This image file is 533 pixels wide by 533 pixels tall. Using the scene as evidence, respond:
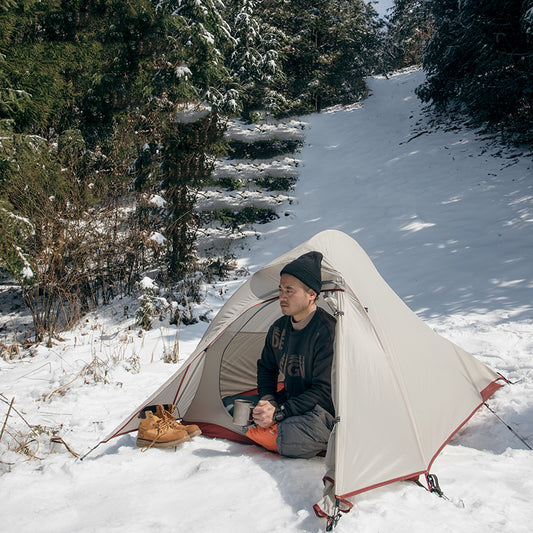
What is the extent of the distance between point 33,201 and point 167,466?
5.66 metres

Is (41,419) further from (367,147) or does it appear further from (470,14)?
(367,147)

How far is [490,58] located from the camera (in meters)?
10.0

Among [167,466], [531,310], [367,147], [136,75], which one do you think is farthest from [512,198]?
[167,466]

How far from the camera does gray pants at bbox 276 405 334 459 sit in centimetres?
274

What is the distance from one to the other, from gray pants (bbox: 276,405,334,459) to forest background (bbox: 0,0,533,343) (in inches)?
189

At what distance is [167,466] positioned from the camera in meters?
2.83

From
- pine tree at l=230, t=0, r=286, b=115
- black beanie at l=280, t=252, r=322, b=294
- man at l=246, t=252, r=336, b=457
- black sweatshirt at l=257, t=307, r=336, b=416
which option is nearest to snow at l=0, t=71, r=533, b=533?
man at l=246, t=252, r=336, b=457

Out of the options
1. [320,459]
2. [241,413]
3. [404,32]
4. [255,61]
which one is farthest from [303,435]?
[404,32]

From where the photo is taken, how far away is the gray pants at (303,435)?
2744 millimetres

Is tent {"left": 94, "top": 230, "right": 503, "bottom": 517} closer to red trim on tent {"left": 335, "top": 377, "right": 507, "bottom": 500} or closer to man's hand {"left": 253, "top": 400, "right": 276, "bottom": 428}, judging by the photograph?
red trim on tent {"left": 335, "top": 377, "right": 507, "bottom": 500}

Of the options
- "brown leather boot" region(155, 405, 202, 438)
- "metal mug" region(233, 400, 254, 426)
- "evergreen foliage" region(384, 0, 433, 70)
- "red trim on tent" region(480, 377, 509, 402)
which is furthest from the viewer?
"evergreen foliage" region(384, 0, 433, 70)

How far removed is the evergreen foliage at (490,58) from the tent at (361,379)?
8243mm

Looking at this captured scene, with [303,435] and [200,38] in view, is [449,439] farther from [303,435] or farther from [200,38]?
[200,38]

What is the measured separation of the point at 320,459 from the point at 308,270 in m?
1.28
